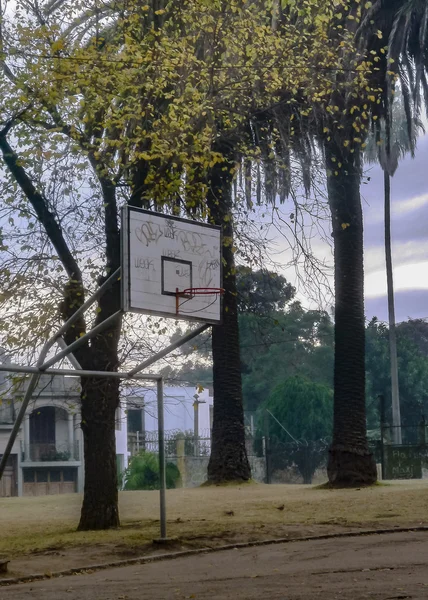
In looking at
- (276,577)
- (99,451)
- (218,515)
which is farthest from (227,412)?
(276,577)

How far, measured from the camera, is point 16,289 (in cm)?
1504

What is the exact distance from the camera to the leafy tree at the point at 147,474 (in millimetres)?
36688

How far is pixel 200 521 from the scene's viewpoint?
15.6 meters

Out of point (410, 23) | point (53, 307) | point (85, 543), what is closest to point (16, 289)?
Result: point (53, 307)

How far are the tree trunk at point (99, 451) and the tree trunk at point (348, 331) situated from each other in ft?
27.0

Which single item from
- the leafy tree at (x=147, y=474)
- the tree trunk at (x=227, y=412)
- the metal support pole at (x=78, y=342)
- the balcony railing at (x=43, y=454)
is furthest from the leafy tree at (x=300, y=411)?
the metal support pole at (x=78, y=342)

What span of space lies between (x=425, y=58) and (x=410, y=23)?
3.28 ft

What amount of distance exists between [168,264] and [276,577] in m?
4.70

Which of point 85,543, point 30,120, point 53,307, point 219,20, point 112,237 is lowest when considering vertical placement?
point 85,543

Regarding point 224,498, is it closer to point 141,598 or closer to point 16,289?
point 16,289

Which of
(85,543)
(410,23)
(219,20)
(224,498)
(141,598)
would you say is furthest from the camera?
(410,23)

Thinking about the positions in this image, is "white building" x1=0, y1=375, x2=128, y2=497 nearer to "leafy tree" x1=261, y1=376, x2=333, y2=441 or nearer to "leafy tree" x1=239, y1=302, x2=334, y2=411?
"leafy tree" x1=261, y1=376, x2=333, y2=441

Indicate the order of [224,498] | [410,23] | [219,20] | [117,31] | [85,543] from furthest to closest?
[410,23]
[224,498]
[117,31]
[219,20]
[85,543]

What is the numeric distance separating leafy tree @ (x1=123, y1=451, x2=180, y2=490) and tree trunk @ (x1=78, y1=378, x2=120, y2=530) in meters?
21.4
